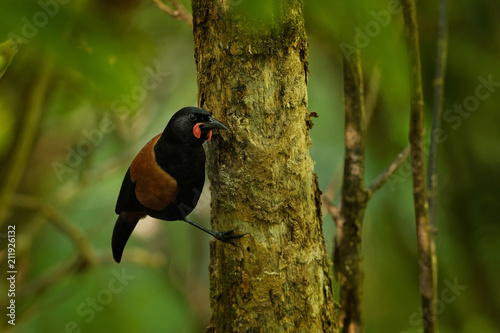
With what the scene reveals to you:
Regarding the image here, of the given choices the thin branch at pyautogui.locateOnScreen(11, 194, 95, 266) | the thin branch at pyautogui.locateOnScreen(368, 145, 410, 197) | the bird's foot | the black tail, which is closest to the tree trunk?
the bird's foot

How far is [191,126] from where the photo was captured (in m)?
1.33

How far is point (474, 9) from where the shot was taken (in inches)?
115

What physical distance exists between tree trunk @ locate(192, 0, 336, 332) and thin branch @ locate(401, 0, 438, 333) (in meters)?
0.45

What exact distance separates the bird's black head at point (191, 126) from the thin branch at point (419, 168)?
0.69m

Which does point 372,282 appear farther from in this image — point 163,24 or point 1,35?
point 1,35

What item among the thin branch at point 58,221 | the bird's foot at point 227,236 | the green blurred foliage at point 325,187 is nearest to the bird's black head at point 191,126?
the bird's foot at point 227,236

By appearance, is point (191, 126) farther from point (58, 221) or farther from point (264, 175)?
point (58, 221)

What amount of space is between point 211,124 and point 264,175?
0.63ft

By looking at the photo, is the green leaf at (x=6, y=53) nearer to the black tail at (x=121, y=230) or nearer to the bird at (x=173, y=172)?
the bird at (x=173, y=172)

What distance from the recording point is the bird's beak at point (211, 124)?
1.24 meters

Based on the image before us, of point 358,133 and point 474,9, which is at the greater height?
point 474,9

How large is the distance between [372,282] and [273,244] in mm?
2273

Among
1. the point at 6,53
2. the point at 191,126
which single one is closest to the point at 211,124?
the point at 191,126

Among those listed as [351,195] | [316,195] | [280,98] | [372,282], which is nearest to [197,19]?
[280,98]
